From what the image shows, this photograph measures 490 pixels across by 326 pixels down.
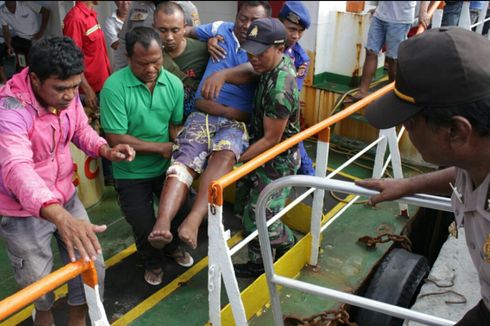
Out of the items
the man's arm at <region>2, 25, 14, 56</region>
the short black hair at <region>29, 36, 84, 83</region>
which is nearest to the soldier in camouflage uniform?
the short black hair at <region>29, 36, 84, 83</region>

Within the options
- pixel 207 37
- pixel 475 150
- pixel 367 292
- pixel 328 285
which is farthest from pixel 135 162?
pixel 475 150

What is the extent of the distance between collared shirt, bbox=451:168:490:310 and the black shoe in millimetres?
1966

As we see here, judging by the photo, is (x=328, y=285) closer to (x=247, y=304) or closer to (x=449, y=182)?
(x=247, y=304)

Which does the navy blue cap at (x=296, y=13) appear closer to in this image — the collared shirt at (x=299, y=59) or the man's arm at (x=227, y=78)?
the collared shirt at (x=299, y=59)

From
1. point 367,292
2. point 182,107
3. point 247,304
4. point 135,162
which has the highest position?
point 182,107

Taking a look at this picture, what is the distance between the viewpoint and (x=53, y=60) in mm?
2271

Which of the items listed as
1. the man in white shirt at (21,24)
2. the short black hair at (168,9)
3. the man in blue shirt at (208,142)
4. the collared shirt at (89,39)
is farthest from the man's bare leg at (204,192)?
the man in white shirt at (21,24)

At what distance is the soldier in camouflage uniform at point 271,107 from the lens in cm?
296

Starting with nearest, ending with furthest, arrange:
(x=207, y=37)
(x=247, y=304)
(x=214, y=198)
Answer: (x=214, y=198), (x=247, y=304), (x=207, y=37)

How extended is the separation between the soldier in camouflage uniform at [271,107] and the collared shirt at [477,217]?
1455 mm

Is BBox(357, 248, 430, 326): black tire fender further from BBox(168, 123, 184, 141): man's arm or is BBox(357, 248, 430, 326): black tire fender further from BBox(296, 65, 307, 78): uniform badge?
BBox(168, 123, 184, 141): man's arm

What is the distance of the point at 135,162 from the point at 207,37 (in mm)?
1178

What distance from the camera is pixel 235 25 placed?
370cm

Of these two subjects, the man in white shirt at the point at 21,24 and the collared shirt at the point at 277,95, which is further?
the man in white shirt at the point at 21,24
